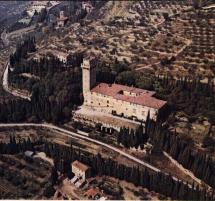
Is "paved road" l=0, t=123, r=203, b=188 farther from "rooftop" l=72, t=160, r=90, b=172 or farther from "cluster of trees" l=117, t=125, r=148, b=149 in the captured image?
"rooftop" l=72, t=160, r=90, b=172

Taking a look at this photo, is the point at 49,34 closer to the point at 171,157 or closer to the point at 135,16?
the point at 135,16

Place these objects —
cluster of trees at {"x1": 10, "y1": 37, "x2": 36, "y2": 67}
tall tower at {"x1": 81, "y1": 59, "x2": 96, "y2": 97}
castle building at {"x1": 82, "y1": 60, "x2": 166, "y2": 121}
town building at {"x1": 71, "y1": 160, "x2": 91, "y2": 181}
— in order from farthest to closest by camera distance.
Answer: cluster of trees at {"x1": 10, "y1": 37, "x2": 36, "y2": 67} → tall tower at {"x1": 81, "y1": 59, "x2": 96, "y2": 97} → castle building at {"x1": 82, "y1": 60, "x2": 166, "y2": 121} → town building at {"x1": 71, "y1": 160, "x2": 91, "y2": 181}

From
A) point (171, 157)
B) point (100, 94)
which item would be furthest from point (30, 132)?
point (171, 157)

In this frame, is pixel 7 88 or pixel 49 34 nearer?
pixel 7 88

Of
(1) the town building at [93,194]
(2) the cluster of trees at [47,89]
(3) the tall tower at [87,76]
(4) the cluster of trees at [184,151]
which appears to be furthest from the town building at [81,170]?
(3) the tall tower at [87,76]

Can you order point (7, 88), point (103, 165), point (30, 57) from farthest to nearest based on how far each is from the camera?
1. point (30, 57)
2. point (7, 88)
3. point (103, 165)

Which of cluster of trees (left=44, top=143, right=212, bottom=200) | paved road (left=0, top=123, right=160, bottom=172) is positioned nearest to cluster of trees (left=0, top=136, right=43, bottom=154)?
cluster of trees (left=44, top=143, right=212, bottom=200)

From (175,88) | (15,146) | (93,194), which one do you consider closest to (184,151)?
(93,194)

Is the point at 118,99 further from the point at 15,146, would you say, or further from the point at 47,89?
the point at 15,146
